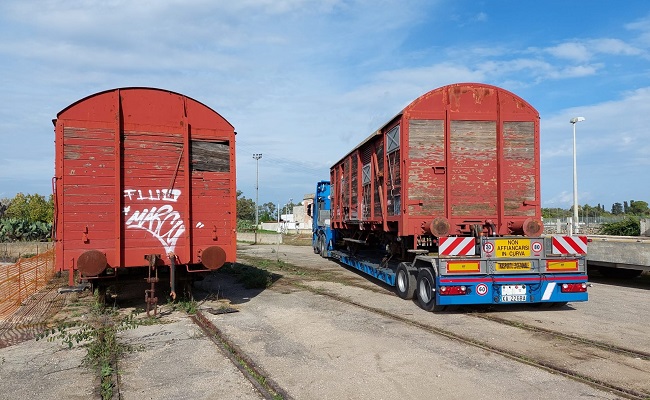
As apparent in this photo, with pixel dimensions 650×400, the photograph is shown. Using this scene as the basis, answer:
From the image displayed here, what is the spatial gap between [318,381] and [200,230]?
16.0 ft

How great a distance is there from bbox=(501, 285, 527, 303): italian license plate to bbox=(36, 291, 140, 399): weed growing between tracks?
6025mm

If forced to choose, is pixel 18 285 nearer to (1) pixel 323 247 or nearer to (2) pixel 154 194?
(2) pixel 154 194

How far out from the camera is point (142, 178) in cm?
882

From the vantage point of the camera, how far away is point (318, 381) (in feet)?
16.8

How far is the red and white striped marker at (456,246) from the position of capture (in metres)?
8.58

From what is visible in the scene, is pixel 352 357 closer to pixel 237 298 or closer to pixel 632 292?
pixel 237 298

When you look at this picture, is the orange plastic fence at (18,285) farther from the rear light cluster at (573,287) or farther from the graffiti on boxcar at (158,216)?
the rear light cluster at (573,287)

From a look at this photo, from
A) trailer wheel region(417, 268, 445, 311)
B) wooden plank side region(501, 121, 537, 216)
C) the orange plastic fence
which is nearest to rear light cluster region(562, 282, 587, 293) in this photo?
wooden plank side region(501, 121, 537, 216)

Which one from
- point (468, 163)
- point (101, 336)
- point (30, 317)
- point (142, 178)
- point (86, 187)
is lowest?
point (30, 317)

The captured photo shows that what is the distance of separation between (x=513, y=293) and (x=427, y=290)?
57.8 inches

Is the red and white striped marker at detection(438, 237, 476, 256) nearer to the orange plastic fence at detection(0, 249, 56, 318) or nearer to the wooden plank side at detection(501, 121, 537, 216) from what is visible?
the wooden plank side at detection(501, 121, 537, 216)

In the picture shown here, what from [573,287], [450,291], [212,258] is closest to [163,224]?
[212,258]

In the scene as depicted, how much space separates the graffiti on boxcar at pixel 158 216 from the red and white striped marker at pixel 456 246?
4673 millimetres

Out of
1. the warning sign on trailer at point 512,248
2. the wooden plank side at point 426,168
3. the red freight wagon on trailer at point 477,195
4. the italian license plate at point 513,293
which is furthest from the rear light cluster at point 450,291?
the wooden plank side at point 426,168
